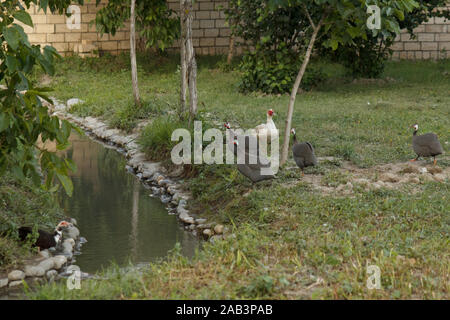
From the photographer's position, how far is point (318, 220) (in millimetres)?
6246

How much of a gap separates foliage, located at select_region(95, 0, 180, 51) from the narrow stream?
5442 mm

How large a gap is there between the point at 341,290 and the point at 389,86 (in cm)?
1130

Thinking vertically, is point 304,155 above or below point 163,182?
above

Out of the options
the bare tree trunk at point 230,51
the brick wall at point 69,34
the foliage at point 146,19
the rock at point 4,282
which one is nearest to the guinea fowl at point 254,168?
the rock at point 4,282

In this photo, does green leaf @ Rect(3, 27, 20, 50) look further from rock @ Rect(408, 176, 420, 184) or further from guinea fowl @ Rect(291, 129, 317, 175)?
rock @ Rect(408, 176, 420, 184)

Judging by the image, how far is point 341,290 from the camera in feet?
14.5

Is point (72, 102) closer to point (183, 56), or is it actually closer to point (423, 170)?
point (183, 56)

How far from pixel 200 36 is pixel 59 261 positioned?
43.9 ft

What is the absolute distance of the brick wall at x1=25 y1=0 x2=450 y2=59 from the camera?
18.0 metres

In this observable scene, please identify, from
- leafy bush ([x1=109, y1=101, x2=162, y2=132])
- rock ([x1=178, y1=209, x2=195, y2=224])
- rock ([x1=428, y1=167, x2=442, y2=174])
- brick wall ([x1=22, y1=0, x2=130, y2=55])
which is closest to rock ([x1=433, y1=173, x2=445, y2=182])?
rock ([x1=428, y1=167, x2=442, y2=174])

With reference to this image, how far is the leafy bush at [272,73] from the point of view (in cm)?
1428

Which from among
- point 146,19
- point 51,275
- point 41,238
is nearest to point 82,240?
point 41,238
